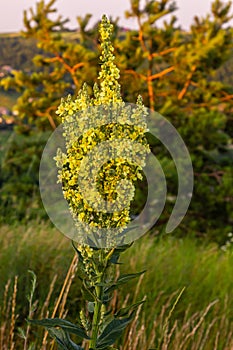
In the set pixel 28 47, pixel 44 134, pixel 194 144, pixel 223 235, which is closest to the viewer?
pixel 223 235

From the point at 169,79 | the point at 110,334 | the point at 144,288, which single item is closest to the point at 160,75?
the point at 169,79

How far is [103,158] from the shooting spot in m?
1.58

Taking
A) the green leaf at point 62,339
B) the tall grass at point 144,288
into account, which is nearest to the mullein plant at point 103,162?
the green leaf at point 62,339

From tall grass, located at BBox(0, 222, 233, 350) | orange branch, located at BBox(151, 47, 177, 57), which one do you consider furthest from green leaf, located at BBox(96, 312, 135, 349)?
orange branch, located at BBox(151, 47, 177, 57)

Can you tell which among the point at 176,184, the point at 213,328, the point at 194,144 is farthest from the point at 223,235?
the point at 213,328

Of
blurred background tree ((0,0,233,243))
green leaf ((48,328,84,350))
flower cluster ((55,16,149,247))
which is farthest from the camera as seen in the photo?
blurred background tree ((0,0,233,243))

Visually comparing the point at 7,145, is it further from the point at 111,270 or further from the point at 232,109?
the point at 111,270

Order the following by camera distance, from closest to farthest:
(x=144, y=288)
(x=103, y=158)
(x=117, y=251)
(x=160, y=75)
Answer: (x=103, y=158)
(x=117, y=251)
(x=144, y=288)
(x=160, y=75)

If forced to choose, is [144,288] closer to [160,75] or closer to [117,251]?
[117,251]

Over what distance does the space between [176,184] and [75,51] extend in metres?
4.04

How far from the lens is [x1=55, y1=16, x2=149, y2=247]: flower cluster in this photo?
158 centimetres

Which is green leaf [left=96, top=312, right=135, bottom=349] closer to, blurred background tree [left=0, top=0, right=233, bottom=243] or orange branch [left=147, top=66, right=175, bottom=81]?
blurred background tree [left=0, top=0, right=233, bottom=243]

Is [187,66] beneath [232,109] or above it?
above

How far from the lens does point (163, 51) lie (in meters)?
13.3
